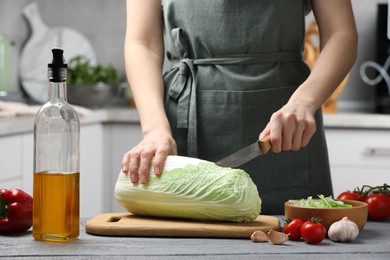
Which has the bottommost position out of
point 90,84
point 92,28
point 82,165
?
point 82,165

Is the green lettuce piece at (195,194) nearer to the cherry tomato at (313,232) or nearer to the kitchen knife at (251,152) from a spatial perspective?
the kitchen knife at (251,152)

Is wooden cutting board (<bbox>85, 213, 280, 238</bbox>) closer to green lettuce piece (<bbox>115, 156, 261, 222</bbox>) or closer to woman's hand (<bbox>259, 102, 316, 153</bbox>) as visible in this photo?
green lettuce piece (<bbox>115, 156, 261, 222</bbox>)

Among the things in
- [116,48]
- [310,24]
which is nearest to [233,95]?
[310,24]

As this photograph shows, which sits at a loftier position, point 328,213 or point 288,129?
point 288,129

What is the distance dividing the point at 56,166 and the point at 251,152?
40 centimetres

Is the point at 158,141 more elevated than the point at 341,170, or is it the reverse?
the point at 158,141

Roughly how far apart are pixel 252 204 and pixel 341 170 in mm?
1902

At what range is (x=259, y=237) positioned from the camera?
4.50 feet

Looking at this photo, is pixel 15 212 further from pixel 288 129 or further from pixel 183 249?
pixel 288 129

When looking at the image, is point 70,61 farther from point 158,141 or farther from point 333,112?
point 158,141

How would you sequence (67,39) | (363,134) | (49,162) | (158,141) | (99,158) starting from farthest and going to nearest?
1. (67,39)
2. (99,158)
3. (363,134)
4. (158,141)
5. (49,162)

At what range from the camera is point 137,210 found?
1563 millimetres

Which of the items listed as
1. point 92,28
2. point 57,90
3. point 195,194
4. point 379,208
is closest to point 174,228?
point 195,194

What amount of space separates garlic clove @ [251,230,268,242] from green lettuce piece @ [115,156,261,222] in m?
0.11
